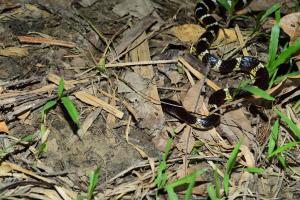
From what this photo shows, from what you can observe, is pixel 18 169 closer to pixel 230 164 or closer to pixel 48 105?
pixel 48 105

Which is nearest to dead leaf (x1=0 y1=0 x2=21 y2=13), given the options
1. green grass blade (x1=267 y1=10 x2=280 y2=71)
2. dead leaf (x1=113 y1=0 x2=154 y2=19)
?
dead leaf (x1=113 y1=0 x2=154 y2=19)

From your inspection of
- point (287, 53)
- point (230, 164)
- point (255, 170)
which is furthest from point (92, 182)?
point (287, 53)

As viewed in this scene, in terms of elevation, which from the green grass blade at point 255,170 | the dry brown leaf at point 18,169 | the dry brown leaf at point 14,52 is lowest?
the dry brown leaf at point 18,169

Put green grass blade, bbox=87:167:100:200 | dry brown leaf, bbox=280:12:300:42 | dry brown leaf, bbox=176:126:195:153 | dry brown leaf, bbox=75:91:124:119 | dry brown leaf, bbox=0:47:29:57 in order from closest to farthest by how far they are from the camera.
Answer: green grass blade, bbox=87:167:100:200 < dry brown leaf, bbox=176:126:195:153 < dry brown leaf, bbox=75:91:124:119 < dry brown leaf, bbox=0:47:29:57 < dry brown leaf, bbox=280:12:300:42

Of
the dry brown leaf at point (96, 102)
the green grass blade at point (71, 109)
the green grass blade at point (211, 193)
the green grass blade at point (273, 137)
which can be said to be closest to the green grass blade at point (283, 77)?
the green grass blade at point (273, 137)

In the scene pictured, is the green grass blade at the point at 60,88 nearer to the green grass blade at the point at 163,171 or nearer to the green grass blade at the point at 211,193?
the green grass blade at the point at 163,171

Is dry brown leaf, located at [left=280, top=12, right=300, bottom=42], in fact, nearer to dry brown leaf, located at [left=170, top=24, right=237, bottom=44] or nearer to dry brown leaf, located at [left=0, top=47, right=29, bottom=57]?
dry brown leaf, located at [left=170, top=24, right=237, bottom=44]
